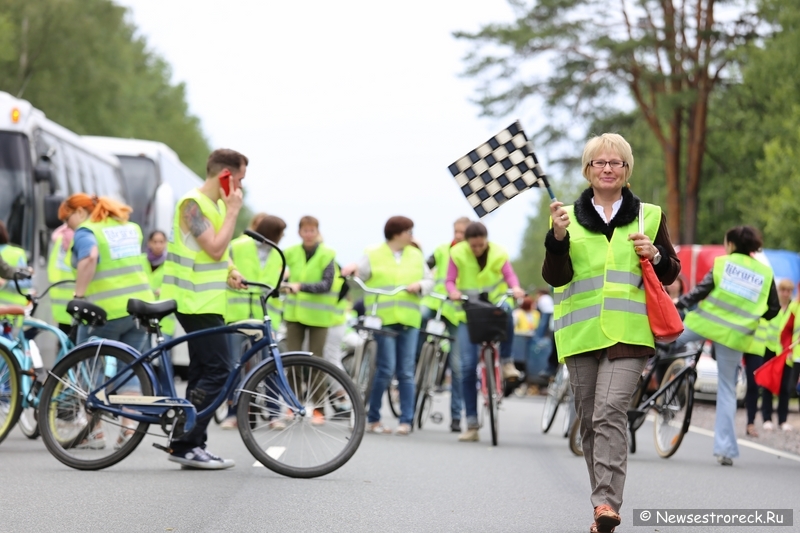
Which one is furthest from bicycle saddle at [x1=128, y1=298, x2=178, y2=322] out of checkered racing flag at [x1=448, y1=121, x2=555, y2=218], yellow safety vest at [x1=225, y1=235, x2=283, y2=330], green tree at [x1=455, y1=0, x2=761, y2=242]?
green tree at [x1=455, y1=0, x2=761, y2=242]

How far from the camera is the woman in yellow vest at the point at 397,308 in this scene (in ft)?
44.7

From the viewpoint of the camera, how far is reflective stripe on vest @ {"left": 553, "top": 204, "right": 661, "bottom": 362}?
699 cm

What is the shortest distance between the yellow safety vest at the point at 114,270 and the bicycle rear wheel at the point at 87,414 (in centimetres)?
136

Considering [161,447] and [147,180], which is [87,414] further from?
[147,180]

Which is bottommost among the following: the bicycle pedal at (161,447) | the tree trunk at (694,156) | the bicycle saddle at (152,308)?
the bicycle pedal at (161,447)

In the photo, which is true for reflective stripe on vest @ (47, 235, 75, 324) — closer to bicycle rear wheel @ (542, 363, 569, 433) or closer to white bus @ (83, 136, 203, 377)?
bicycle rear wheel @ (542, 363, 569, 433)

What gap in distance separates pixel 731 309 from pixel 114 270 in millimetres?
4800

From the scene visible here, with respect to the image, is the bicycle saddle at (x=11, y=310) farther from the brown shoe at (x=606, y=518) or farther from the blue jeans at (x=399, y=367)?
the brown shoe at (x=606, y=518)

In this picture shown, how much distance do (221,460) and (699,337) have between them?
167 inches

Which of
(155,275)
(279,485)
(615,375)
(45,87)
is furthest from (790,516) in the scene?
(45,87)

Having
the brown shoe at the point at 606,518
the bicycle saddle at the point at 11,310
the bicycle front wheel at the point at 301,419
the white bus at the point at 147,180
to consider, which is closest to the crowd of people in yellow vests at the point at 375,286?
the bicycle saddle at the point at 11,310

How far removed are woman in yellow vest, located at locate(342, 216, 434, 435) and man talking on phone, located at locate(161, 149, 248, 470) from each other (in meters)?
4.28

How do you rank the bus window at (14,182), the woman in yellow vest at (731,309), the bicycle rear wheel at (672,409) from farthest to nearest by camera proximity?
the bus window at (14,182)
the bicycle rear wheel at (672,409)
the woman in yellow vest at (731,309)

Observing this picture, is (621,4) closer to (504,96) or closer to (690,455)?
(504,96)
